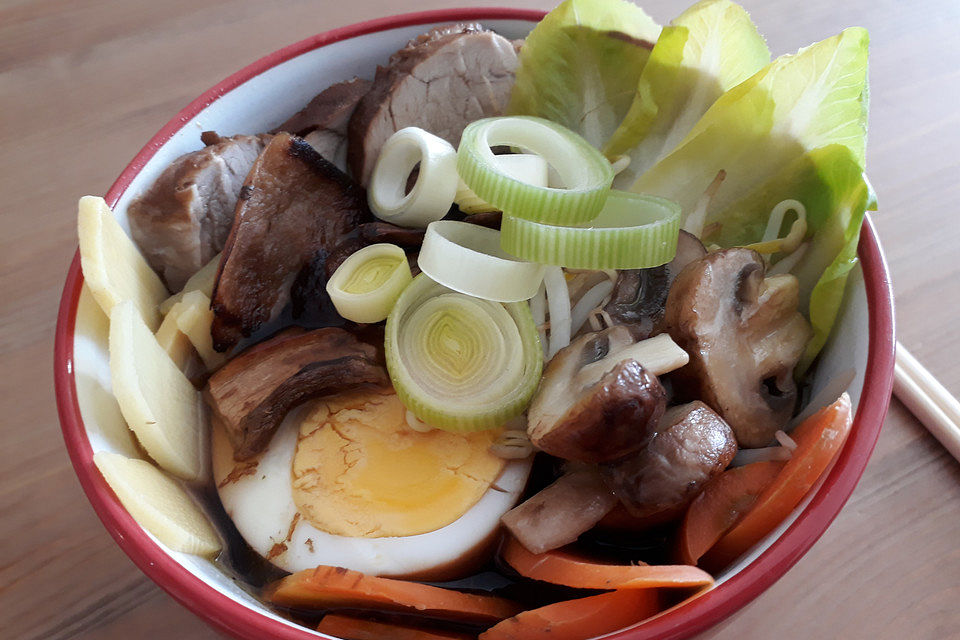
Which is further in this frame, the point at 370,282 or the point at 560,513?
the point at 370,282

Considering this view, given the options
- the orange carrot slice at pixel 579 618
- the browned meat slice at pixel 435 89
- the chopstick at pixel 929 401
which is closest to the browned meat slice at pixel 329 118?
the browned meat slice at pixel 435 89

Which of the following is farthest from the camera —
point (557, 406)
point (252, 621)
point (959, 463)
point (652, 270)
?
point (959, 463)

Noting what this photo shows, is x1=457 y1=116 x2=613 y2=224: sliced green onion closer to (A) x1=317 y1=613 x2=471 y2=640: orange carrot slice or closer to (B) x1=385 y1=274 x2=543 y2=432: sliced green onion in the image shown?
(B) x1=385 y1=274 x2=543 y2=432: sliced green onion

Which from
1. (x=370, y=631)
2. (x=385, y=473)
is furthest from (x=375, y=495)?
(x=370, y=631)

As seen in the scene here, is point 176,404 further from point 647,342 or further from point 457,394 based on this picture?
point 647,342

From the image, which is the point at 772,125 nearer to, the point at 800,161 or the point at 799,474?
the point at 800,161

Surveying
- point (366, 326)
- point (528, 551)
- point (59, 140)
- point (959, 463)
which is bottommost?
point (959, 463)

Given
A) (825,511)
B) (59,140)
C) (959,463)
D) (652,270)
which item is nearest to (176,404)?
(652,270)

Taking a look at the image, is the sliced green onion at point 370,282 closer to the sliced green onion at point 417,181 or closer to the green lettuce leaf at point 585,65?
the sliced green onion at point 417,181
